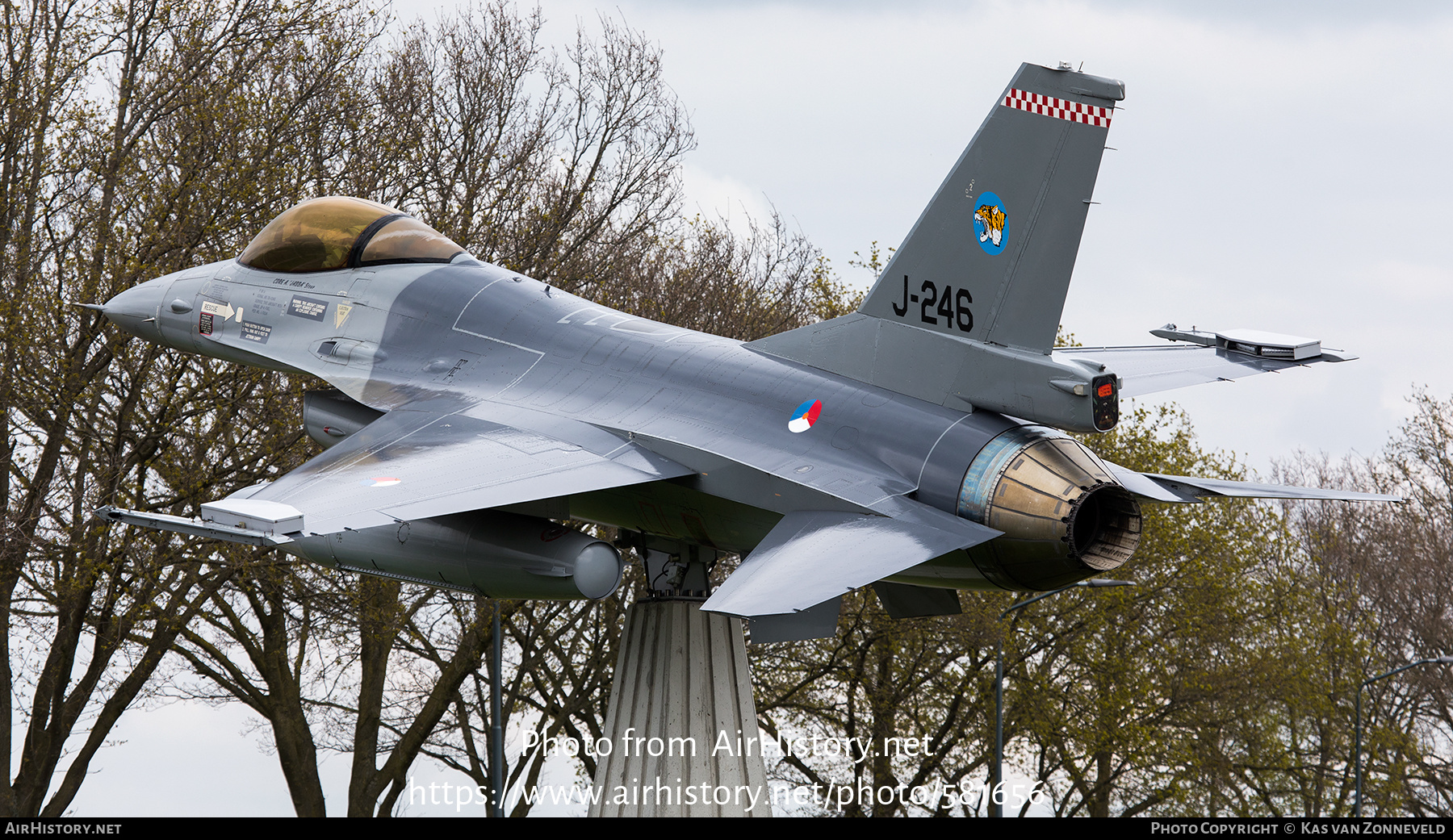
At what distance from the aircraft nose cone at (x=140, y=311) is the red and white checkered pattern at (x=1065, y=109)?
8.66 m

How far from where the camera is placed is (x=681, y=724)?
10977 mm

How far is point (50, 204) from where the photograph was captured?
1909cm

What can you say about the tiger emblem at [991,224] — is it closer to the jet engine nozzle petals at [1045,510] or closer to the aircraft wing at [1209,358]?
the jet engine nozzle petals at [1045,510]

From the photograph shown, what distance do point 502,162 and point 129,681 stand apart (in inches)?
398

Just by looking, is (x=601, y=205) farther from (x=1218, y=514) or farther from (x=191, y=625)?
(x=1218, y=514)

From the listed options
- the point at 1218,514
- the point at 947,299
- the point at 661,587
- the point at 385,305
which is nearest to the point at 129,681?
the point at 385,305

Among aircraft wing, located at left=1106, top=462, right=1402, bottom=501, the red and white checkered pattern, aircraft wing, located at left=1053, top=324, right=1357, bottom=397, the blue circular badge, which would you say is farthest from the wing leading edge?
aircraft wing, located at left=1053, top=324, right=1357, bottom=397

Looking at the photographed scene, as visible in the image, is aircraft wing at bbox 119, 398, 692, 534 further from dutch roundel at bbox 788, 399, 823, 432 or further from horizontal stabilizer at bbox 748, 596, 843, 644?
horizontal stabilizer at bbox 748, 596, 843, 644

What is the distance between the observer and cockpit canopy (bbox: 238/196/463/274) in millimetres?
13320

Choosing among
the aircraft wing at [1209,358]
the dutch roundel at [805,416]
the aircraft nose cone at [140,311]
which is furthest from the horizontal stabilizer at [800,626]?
the aircraft nose cone at [140,311]

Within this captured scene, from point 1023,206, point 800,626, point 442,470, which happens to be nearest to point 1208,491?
point 1023,206

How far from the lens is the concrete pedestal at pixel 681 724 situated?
10.8m

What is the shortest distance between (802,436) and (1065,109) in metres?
2.90

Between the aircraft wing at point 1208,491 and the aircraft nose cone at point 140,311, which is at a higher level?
the aircraft nose cone at point 140,311
